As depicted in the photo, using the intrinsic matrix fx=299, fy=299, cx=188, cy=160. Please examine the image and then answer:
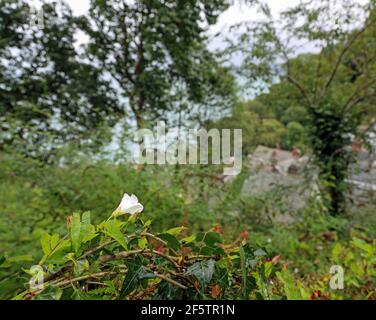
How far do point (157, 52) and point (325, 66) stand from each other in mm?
3457

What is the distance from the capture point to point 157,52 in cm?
660

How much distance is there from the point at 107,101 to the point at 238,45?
342 cm

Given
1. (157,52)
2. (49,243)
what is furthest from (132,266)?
(157,52)

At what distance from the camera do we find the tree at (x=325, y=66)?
13.8 feet

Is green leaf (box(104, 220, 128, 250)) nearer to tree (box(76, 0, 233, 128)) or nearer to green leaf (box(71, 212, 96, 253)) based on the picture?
green leaf (box(71, 212, 96, 253))

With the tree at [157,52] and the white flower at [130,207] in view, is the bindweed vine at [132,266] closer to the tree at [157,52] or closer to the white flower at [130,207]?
the white flower at [130,207]

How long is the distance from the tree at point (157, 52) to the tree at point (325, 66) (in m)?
1.60

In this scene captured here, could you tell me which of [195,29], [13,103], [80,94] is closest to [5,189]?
[13,103]

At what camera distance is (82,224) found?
1.30ft

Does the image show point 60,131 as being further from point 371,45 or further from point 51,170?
point 371,45

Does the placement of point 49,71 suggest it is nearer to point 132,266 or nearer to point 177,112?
point 177,112

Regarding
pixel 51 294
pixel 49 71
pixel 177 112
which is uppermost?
pixel 49 71

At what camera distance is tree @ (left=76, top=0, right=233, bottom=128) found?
6.18 metres

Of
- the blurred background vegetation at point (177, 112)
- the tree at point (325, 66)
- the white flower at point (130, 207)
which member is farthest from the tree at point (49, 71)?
the white flower at point (130, 207)
